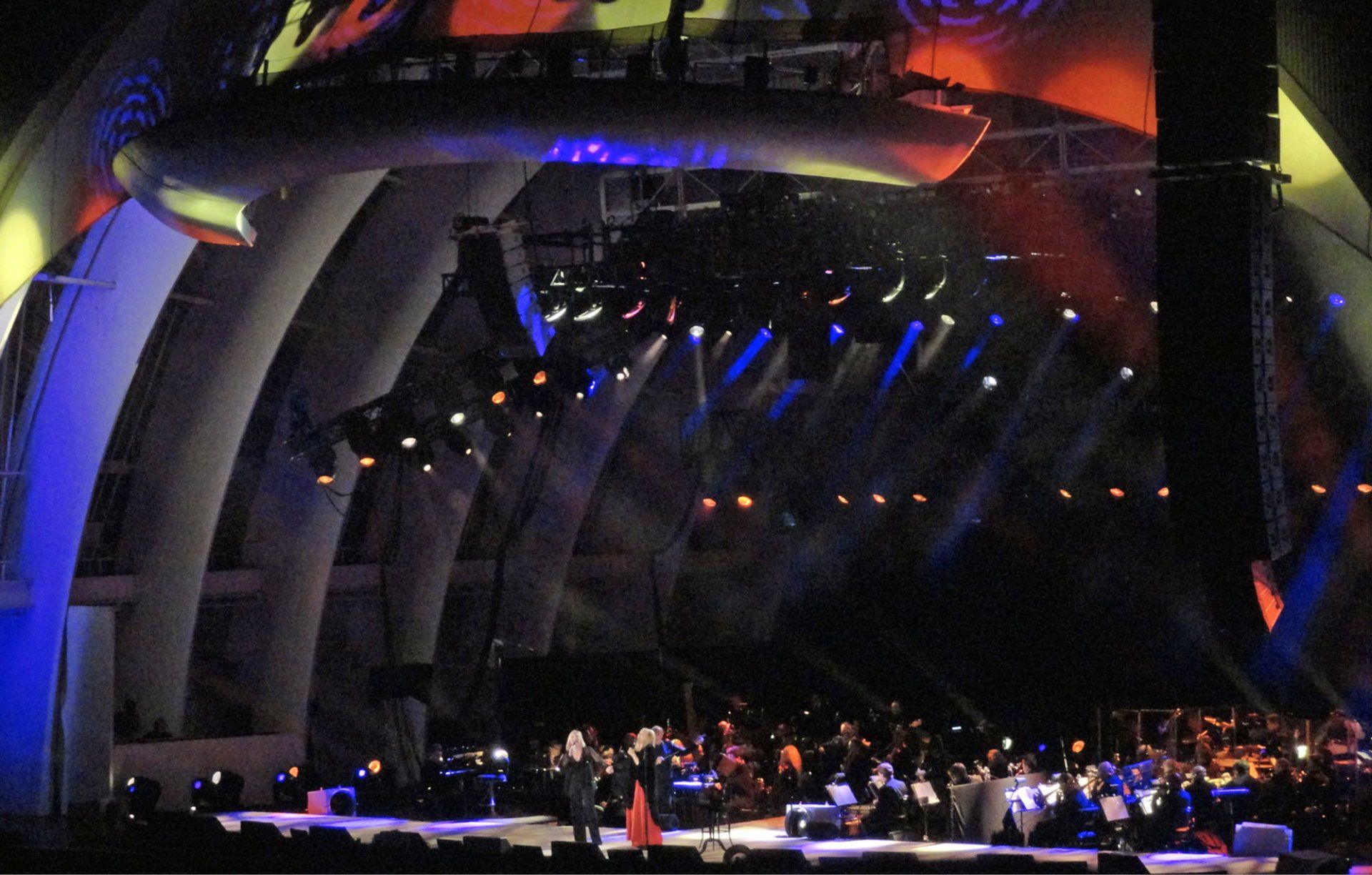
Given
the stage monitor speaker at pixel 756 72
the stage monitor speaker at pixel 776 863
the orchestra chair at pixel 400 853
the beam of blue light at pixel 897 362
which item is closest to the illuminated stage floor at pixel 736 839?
the stage monitor speaker at pixel 776 863

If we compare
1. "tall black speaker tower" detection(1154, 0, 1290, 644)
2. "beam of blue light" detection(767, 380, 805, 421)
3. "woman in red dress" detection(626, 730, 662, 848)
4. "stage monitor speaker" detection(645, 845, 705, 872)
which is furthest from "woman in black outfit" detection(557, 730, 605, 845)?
"beam of blue light" detection(767, 380, 805, 421)

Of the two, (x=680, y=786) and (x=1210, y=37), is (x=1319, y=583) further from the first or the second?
(x=1210, y=37)

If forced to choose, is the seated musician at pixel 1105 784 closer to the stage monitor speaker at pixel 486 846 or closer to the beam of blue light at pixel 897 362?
the stage monitor speaker at pixel 486 846

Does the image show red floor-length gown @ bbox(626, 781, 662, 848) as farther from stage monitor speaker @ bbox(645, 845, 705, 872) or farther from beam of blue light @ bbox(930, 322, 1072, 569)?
beam of blue light @ bbox(930, 322, 1072, 569)

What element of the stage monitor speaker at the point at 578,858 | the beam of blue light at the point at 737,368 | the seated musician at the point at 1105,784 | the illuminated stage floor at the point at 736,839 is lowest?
the illuminated stage floor at the point at 736,839

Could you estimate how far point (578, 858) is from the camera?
1134 centimetres

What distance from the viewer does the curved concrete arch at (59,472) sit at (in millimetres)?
18391

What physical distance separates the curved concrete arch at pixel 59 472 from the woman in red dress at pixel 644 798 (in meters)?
7.90

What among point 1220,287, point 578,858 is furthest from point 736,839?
point 1220,287

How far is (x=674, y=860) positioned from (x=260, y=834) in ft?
13.4

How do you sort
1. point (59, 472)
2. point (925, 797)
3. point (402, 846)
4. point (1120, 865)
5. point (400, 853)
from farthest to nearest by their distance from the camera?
1. point (59, 472)
2. point (925, 797)
3. point (402, 846)
4. point (400, 853)
5. point (1120, 865)

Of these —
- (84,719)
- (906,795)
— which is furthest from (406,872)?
(84,719)

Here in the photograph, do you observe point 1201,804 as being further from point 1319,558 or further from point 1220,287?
point 1220,287

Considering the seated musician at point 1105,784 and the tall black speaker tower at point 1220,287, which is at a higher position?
the tall black speaker tower at point 1220,287
